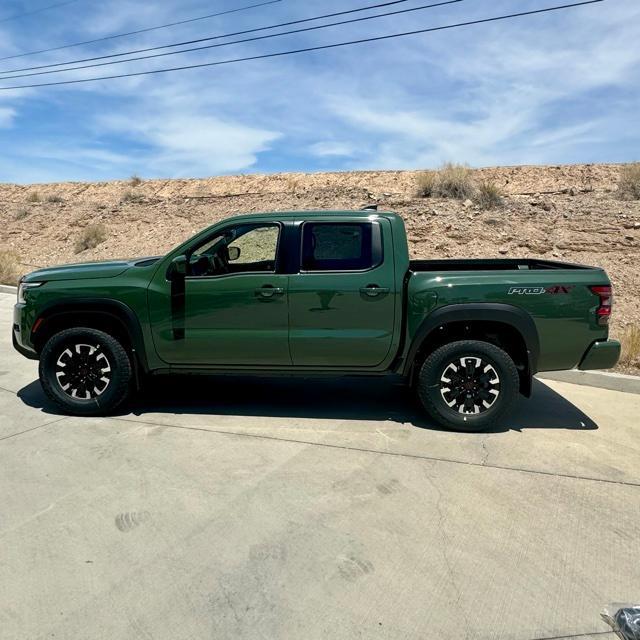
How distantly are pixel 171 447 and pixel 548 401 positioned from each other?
3.86m

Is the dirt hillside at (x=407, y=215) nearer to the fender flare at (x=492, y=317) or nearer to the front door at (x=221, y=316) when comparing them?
the fender flare at (x=492, y=317)

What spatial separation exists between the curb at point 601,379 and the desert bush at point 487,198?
358 inches

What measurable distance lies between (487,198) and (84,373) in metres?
12.5

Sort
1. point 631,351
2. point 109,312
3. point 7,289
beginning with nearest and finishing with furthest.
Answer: point 109,312 → point 631,351 → point 7,289

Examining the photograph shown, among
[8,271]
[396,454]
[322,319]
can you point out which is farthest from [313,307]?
[8,271]

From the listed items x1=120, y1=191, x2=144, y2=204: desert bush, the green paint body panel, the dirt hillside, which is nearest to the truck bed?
the green paint body panel

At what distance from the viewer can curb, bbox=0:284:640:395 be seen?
6258 mm

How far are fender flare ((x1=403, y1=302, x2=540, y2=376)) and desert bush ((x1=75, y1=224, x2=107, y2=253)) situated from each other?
1838cm

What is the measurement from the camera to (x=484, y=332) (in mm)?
5109

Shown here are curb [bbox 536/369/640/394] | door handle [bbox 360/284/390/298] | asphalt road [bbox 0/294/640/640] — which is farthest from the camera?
curb [bbox 536/369/640/394]

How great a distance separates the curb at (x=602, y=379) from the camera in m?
6.26

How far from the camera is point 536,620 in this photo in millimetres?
2678

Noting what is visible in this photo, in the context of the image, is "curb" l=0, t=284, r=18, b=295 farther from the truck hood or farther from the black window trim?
the black window trim

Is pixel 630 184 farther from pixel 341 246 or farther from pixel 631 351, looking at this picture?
pixel 341 246
